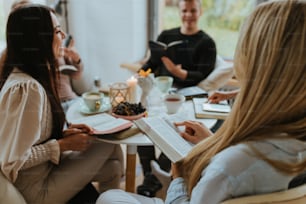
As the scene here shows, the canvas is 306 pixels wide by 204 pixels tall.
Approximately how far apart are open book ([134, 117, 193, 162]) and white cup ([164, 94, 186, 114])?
18 cm

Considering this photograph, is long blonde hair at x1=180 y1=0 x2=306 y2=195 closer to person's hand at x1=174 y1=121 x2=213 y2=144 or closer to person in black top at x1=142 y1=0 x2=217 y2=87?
person's hand at x1=174 y1=121 x2=213 y2=144

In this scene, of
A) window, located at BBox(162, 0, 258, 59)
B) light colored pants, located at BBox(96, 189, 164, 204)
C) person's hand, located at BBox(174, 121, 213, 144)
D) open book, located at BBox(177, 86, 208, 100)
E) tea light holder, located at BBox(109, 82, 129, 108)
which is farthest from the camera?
window, located at BBox(162, 0, 258, 59)

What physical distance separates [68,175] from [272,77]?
0.83m

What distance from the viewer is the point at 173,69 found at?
1848 millimetres

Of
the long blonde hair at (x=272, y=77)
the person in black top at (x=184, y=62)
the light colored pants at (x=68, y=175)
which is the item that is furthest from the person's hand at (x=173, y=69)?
the long blonde hair at (x=272, y=77)

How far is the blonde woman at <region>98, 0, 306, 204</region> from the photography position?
2.31 ft

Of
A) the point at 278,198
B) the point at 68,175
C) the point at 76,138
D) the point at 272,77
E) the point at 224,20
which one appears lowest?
the point at 68,175

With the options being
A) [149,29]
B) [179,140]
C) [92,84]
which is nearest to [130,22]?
[149,29]

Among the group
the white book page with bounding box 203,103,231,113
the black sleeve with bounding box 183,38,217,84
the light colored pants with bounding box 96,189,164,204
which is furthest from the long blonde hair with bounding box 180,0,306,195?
the black sleeve with bounding box 183,38,217,84

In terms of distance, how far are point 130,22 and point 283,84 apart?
6.49 feet

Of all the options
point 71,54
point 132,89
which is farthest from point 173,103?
point 71,54

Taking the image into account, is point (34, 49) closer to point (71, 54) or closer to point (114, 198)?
point (114, 198)

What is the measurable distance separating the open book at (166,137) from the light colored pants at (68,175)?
0.25 meters

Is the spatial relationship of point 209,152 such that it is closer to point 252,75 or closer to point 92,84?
point 252,75
